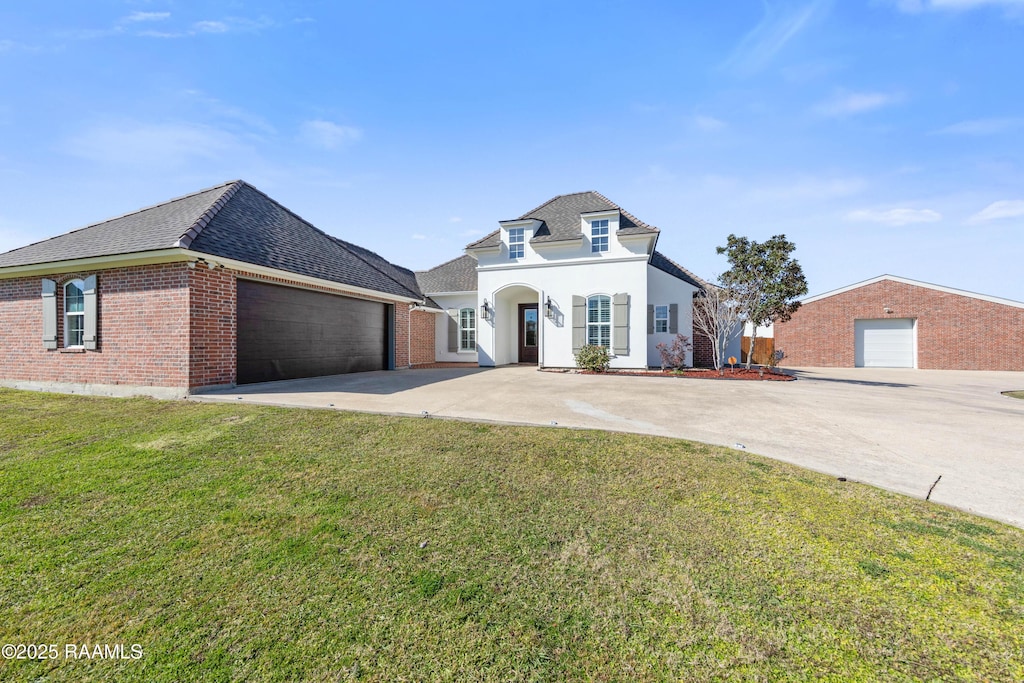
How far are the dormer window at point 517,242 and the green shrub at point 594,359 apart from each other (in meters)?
4.66

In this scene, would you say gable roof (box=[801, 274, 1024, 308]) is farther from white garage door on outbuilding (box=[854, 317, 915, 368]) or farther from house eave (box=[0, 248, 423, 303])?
house eave (box=[0, 248, 423, 303])

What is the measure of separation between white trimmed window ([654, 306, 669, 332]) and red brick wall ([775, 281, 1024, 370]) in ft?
33.1

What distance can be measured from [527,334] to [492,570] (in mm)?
15009

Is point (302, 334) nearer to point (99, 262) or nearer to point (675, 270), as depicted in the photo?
point (99, 262)

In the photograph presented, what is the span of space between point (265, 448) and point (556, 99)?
10.7 metres

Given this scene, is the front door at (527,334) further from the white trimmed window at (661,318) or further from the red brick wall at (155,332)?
the red brick wall at (155,332)

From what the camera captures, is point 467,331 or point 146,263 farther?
point 467,331

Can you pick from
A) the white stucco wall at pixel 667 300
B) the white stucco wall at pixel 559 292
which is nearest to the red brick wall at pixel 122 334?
the white stucco wall at pixel 559 292

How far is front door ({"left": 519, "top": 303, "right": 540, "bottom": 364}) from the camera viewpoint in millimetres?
17297

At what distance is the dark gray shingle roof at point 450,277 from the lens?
18328 millimetres

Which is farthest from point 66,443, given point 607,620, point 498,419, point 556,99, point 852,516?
point 556,99

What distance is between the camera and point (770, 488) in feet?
12.2

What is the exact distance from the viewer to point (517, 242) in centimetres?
1532

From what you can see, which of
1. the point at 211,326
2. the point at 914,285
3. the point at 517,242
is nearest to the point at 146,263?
the point at 211,326
